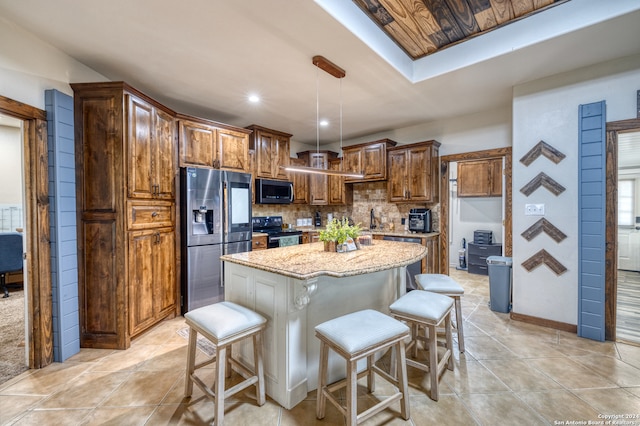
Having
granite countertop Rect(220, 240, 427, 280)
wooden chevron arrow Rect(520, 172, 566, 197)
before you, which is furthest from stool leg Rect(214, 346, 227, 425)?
wooden chevron arrow Rect(520, 172, 566, 197)

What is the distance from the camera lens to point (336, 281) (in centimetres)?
197

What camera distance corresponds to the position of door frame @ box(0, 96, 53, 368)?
2154mm

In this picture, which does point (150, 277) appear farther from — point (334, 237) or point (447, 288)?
point (447, 288)

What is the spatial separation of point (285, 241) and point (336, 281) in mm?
2498

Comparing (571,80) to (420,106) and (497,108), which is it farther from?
(420,106)

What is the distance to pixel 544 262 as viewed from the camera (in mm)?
2918

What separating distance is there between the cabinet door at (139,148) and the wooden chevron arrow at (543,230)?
3963mm

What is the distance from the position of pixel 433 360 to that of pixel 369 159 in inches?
142

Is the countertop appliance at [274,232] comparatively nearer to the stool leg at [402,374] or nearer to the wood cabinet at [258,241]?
the wood cabinet at [258,241]

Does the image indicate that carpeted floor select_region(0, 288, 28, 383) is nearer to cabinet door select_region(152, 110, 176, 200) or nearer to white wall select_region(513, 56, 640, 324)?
cabinet door select_region(152, 110, 176, 200)

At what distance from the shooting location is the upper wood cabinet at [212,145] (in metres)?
3.33

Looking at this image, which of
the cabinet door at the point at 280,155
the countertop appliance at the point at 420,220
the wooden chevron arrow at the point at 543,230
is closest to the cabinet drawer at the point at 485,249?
the countertop appliance at the point at 420,220

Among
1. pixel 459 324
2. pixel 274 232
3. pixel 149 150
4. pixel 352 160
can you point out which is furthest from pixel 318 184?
pixel 459 324

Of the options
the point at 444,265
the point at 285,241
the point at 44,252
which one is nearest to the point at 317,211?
the point at 285,241
